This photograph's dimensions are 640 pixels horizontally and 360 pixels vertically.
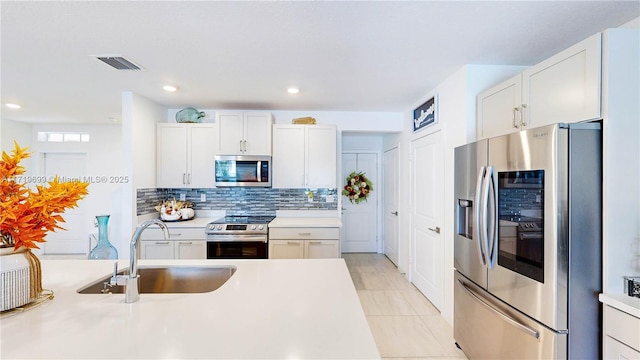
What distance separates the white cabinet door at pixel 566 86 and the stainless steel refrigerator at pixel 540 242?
0.46 feet

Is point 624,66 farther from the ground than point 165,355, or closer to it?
farther from the ground

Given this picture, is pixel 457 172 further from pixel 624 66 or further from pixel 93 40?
pixel 93 40

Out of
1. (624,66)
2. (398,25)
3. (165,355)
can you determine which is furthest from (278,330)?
(624,66)

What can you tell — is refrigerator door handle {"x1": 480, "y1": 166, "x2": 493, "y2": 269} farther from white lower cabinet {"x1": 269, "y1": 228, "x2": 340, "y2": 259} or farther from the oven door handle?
the oven door handle

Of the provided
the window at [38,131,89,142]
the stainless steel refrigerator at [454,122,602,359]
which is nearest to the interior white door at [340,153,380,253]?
the stainless steel refrigerator at [454,122,602,359]

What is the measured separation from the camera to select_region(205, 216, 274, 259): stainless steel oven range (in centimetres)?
331

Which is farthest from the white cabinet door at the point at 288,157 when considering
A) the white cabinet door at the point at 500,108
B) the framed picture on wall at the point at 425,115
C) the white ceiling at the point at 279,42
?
the white cabinet door at the point at 500,108

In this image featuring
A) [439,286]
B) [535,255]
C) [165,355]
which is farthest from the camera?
[439,286]

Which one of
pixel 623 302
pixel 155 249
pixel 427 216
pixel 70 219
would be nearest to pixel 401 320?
pixel 427 216

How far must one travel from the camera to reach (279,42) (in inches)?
81.3

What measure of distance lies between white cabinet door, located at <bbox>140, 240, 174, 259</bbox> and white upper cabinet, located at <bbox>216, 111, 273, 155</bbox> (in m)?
1.29

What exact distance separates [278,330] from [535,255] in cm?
143

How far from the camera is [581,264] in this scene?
4.74 ft

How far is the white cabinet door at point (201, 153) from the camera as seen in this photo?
3.71m
